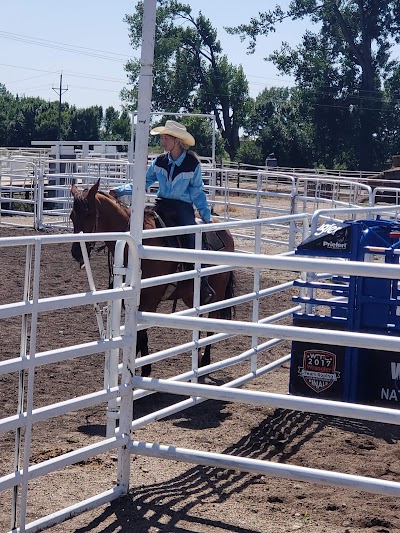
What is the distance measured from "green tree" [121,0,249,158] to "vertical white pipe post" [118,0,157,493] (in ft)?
156

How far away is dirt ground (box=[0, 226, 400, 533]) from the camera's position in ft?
13.7

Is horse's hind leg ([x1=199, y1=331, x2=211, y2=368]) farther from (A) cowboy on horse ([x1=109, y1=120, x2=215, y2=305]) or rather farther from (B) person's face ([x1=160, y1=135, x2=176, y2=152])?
(B) person's face ([x1=160, y1=135, x2=176, y2=152])

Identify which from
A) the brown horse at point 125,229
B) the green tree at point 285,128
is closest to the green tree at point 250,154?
the green tree at point 285,128

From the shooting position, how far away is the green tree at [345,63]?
172 ft

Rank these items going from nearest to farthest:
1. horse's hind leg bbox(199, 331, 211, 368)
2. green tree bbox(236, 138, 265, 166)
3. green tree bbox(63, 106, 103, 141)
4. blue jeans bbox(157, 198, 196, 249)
→ blue jeans bbox(157, 198, 196, 249) < horse's hind leg bbox(199, 331, 211, 368) < green tree bbox(236, 138, 265, 166) < green tree bbox(63, 106, 103, 141)

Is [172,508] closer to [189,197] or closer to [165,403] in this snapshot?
[165,403]

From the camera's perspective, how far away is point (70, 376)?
22.9 ft

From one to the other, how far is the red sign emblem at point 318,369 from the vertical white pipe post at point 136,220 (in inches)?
78.2

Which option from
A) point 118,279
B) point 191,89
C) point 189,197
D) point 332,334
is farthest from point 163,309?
point 191,89

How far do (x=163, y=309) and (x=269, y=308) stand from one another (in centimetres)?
127

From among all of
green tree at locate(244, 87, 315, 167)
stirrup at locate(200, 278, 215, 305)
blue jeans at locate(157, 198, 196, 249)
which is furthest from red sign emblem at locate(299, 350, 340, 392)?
green tree at locate(244, 87, 315, 167)

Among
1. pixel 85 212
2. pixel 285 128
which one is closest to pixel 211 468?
pixel 85 212

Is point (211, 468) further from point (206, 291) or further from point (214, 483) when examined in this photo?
point (206, 291)

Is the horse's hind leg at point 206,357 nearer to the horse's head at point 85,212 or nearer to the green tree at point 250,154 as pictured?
the horse's head at point 85,212
